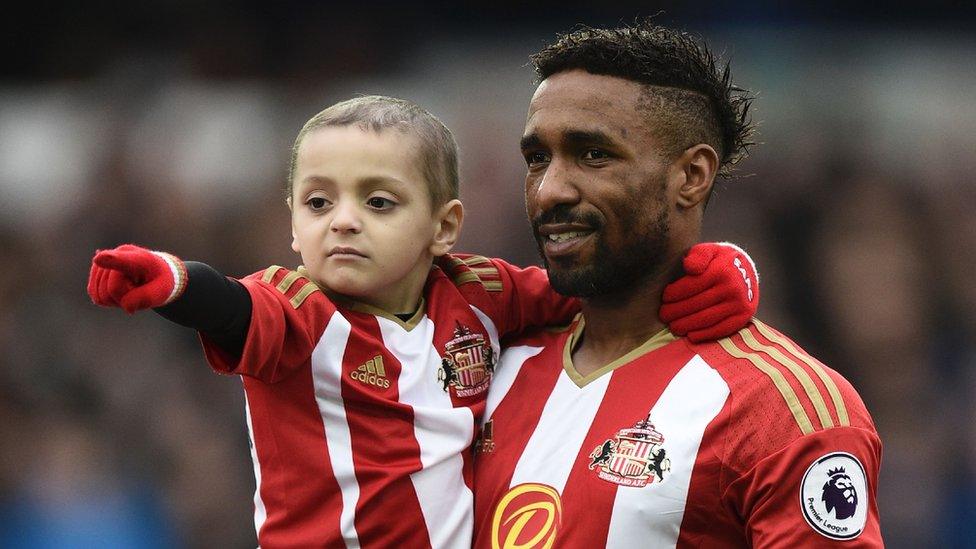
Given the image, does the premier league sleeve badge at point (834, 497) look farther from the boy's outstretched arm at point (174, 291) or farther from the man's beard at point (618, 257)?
the boy's outstretched arm at point (174, 291)

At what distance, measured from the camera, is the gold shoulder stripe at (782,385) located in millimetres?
2182

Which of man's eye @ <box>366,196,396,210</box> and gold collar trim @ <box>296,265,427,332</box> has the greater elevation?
man's eye @ <box>366,196,396,210</box>

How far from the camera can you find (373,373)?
Result: 8.05 ft

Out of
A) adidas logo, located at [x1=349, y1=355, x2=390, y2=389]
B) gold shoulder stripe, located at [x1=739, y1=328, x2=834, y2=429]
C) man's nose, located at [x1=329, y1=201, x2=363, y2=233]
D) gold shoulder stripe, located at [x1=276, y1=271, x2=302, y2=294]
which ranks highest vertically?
man's nose, located at [x1=329, y1=201, x2=363, y2=233]

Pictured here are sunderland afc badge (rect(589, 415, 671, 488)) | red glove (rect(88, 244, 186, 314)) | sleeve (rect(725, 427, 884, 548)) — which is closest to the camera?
red glove (rect(88, 244, 186, 314))

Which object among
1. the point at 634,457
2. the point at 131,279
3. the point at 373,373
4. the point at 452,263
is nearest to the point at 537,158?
the point at 452,263

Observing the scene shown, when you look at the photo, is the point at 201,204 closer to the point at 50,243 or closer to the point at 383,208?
the point at 50,243

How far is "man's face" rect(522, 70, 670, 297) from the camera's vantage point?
249 cm

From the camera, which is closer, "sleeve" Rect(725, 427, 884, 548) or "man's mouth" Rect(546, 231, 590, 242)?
"sleeve" Rect(725, 427, 884, 548)

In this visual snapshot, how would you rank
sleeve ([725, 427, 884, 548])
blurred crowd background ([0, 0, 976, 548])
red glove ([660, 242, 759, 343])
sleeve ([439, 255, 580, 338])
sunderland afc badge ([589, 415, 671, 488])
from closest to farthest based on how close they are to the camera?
sleeve ([725, 427, 884, 548])
sunderland afc badge ([589, 415, 671, 488])
red glove ([660, 242, 759, 343])
sleeve ([439, 255, 580, 338])
blurred crowd background ([0, 0, 976, 548])

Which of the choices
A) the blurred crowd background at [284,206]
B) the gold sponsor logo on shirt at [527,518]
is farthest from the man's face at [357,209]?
the blurred crowd background at [284,206]

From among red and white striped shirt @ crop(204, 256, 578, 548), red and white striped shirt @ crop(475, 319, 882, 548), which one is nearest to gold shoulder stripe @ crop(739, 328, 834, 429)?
red and white striped shirt @ crop(475, 319, 882, 548)

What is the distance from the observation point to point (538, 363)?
2.73 metres

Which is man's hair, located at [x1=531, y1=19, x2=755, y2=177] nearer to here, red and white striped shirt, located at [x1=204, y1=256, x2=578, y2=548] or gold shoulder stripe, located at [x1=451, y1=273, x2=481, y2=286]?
gold shoulder stripe, located at [x1=451, y1=273, x2=481, y2=286]
